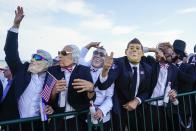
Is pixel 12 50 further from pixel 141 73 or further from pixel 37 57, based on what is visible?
pixel 141 73

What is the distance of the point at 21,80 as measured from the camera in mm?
4949

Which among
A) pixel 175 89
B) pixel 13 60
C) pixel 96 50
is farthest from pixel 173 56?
pixel 13 60

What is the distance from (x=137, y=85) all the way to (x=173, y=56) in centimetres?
142

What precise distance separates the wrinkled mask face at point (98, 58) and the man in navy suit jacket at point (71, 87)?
22.5 inches

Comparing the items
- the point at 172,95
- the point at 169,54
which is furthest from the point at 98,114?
the point at 169,54

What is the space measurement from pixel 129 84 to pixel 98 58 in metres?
0.69

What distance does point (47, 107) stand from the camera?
4730mm

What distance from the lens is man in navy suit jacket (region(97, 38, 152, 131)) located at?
527 centimetres

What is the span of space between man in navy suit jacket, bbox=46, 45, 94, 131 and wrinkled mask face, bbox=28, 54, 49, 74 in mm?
103

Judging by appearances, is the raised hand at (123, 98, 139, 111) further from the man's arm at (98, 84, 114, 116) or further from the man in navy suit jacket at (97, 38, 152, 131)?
the man's arm at (98, 84, 114, 116)

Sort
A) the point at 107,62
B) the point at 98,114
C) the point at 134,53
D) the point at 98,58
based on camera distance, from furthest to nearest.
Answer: the point at 98,58 → the point at 134,53 → the point at 98,114 → the point at 107,62

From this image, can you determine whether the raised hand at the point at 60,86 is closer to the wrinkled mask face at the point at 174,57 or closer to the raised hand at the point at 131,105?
the raised hand at the point at 131,105

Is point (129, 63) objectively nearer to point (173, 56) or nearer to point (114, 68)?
point (114, 68)

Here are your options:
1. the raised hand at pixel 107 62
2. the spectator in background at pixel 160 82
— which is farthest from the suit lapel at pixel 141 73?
the raised hand at pixel 107 62
